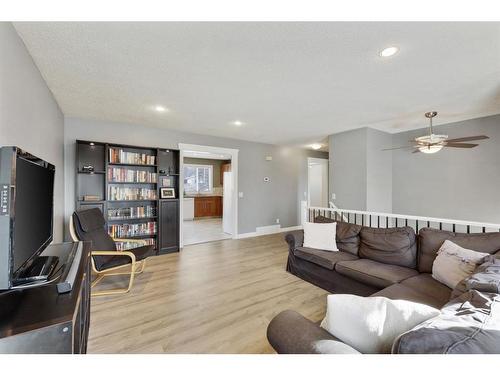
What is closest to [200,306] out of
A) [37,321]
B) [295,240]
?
[295,240]

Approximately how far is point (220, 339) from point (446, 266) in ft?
6.55

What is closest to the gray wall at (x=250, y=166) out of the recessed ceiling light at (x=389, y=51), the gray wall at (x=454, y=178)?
the gray wall at (x=454, y=178)

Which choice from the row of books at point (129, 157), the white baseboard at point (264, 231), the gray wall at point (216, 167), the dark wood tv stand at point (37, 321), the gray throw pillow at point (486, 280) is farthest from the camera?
the gray wall at point (216, 167)

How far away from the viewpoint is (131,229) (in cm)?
Answer: 380

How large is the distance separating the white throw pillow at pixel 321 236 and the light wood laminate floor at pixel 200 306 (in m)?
0.53

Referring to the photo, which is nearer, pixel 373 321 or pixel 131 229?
pixel 373 321

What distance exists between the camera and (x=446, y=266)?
178 cm

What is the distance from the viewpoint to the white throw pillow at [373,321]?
2.62 ft

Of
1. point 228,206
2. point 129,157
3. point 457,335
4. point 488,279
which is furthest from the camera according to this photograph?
point 228,206

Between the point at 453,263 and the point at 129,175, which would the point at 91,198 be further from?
the point at 453,263

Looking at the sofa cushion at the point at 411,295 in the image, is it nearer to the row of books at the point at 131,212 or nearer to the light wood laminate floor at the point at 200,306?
the light wood laminate floor at the point at 200,306

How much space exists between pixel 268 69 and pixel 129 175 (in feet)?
10.1

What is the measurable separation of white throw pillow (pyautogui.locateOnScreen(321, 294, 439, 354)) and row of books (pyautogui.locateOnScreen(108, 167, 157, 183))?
386 cm
